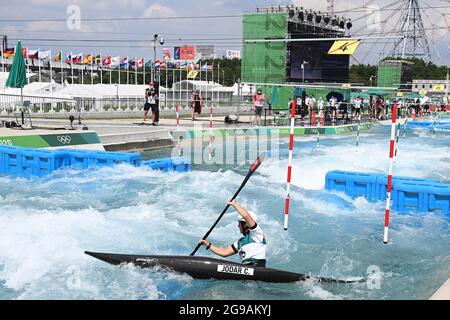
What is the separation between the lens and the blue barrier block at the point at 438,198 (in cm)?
1148

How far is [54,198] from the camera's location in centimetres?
1244

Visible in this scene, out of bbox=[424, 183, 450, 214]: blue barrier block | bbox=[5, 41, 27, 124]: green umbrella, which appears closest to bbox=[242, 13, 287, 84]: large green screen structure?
bbox=[5, 41, 27, 124]: green umbrella

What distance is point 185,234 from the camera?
10.1m

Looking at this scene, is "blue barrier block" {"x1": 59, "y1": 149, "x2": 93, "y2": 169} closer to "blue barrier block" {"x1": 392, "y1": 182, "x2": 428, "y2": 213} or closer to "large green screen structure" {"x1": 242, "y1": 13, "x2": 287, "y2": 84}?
"blue barrier block" {"x1": 392, "y1": 182, "x2": 428, "y2": 213}

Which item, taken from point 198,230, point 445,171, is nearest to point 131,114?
Answer: point 445,171

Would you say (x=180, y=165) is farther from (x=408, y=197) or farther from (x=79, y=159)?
(x=408, y=197)

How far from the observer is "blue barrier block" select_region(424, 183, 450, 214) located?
1148 cm

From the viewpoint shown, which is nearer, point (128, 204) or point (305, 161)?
point (128, 204)

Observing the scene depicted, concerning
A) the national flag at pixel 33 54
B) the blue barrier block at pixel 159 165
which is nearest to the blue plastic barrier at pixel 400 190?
the blue barrier block at pixel 159 165

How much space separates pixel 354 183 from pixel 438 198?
2069mm

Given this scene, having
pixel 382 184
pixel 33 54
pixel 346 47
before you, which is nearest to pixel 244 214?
pixel 382 184

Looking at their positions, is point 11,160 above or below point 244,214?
below
